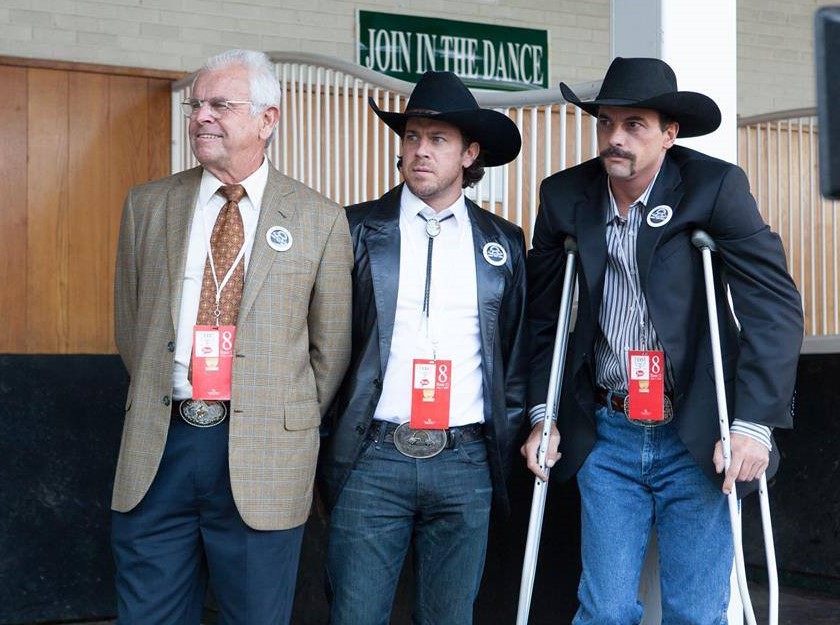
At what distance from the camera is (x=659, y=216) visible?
130 inches

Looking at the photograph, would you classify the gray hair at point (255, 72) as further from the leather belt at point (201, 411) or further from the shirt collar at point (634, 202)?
the shirt collar at point (634, 202)

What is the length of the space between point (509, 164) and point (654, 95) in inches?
61.3

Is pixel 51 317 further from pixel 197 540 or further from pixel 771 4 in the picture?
pixel 771 4

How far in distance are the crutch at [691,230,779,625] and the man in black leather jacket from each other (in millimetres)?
553

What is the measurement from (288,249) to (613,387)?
0.91 meters

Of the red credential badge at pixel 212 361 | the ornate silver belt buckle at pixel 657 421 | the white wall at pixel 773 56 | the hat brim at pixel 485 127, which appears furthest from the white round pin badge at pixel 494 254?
the white wall at pixel 773 56

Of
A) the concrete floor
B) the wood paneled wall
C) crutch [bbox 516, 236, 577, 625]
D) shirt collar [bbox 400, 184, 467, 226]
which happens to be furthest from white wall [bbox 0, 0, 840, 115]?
crutch [bbox 516, 236, 577, 625]

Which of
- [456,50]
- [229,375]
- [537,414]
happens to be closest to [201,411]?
[229,375]

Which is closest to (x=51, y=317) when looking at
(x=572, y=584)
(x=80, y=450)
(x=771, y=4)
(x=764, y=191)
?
(x=80, y=450)

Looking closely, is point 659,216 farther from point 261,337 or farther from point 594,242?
point 261,337

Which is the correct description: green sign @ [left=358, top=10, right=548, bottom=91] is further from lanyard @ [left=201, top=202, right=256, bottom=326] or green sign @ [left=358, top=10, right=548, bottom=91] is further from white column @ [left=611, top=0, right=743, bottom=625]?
lanyard @ [left=201, top=202, right=256, bottom=326]

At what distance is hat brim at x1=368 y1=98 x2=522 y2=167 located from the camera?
3.51 m

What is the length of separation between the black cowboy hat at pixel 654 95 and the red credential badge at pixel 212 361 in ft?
3.66

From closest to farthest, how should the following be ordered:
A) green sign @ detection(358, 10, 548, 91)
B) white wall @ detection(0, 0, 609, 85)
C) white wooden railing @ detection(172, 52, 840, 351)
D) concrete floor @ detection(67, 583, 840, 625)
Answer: white wooden railing @ detection(172, 52, 840, 351) → concrete floor @ detection(67, 583, 840, 625) → white wall @ detection(0, 0, 609, 85) → green sign @ detection(358, 10, 548, 91)
